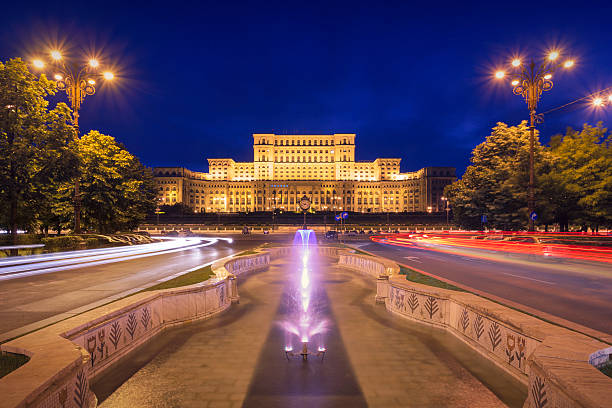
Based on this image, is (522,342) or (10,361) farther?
(522,342)

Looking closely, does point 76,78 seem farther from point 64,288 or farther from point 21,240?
point 64,288

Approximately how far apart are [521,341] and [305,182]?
151 metres

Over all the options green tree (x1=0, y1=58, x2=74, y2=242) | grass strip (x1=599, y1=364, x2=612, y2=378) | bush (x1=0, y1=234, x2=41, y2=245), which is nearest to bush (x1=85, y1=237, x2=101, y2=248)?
bush (x1=0, y1=234, x2=41, y2=245)

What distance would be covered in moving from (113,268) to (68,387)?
13102mm

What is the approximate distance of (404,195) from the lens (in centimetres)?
16100

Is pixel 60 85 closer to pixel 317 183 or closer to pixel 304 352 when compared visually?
pixel 304 352

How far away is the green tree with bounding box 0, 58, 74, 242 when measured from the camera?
15.3m

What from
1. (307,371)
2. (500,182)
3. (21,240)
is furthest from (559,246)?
(21,240)

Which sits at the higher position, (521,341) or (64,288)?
(521,341)

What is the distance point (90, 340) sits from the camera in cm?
489

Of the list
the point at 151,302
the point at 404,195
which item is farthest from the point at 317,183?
the point at 151,302

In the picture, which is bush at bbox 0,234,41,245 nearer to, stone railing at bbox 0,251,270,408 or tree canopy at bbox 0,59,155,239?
tree canopy at bbox 0,59,155,239

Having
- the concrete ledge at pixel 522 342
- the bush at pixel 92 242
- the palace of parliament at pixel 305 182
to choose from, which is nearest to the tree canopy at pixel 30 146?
the bush at pixel 92 242

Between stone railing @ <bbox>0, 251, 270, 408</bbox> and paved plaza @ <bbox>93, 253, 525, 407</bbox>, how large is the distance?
346 mm
